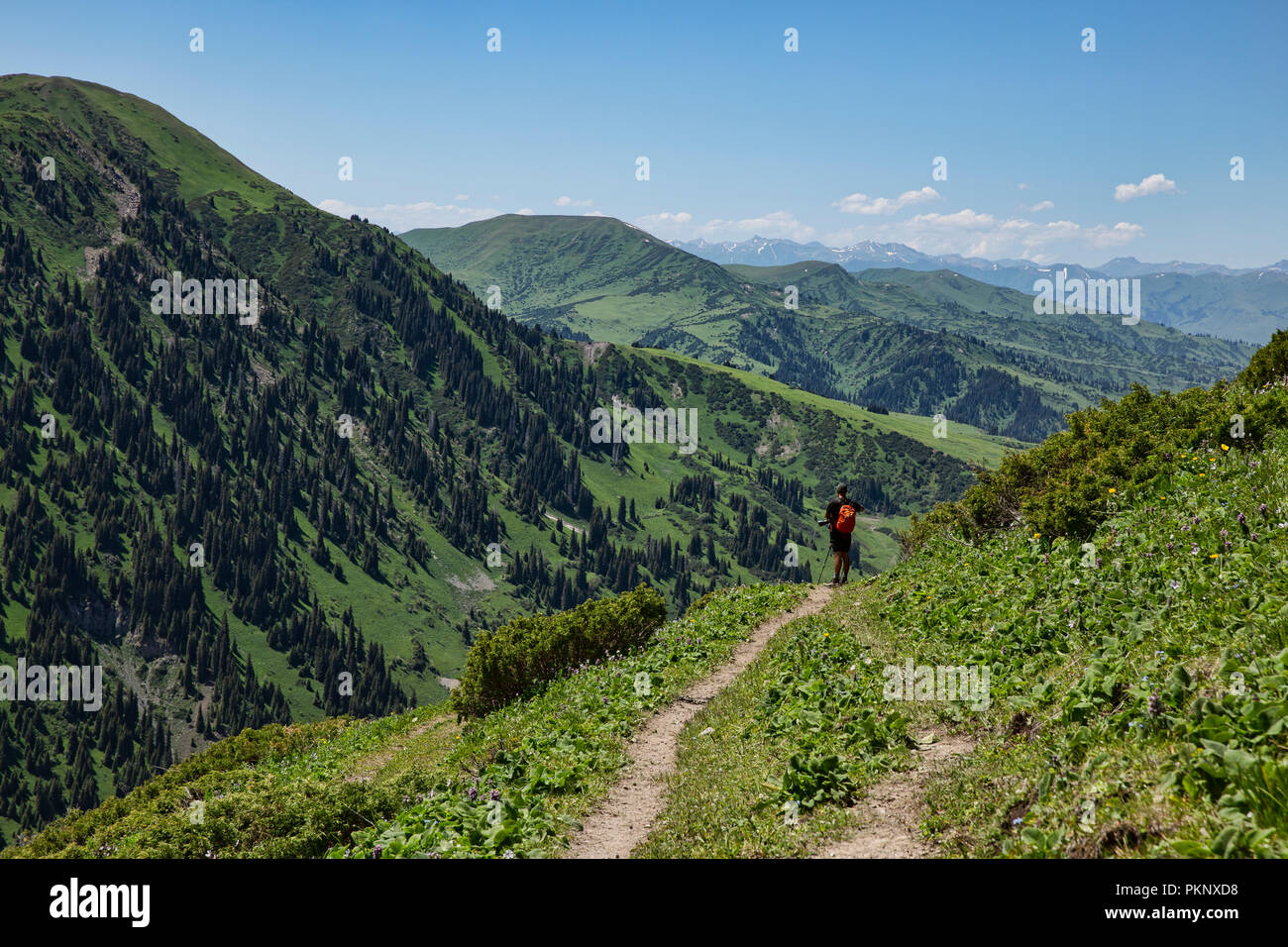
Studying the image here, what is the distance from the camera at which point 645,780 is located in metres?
16.9

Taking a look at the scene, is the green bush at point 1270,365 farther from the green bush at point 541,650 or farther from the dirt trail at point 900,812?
the green bush at point 541,650

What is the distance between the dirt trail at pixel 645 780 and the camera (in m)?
13.4

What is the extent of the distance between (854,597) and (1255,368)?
16249mm

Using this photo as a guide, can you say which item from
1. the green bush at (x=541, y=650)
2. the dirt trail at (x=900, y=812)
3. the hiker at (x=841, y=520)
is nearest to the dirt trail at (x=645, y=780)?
the dirt trail at (x=900, y=812)

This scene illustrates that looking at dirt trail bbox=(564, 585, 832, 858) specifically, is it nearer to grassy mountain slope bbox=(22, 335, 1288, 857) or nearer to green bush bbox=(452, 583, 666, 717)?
grassy mountain slope bbox=(22, 335, 1288, 857)

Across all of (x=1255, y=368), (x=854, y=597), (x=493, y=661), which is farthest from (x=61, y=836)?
(x=1255, y=368)

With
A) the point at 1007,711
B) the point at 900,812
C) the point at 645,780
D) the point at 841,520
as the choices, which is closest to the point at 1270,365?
the point at 841,520

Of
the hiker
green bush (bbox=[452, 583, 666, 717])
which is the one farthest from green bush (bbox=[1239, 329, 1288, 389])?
green bush (bbox=[452, 583, 666, 717])

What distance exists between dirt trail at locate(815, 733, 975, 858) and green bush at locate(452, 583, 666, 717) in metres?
19.4

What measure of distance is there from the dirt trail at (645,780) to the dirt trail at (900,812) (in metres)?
3.65

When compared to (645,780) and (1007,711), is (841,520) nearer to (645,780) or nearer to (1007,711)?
(645,780)

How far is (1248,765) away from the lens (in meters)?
7.21
